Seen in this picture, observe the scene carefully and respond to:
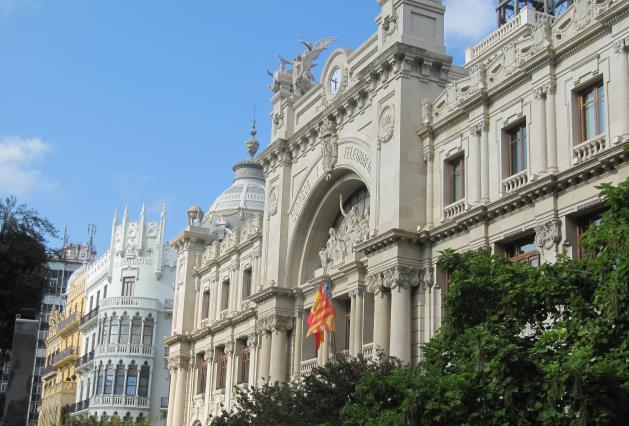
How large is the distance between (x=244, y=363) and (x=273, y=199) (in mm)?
9039

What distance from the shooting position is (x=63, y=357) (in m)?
83.1

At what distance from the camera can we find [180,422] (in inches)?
2115

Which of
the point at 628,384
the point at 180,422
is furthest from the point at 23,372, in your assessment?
the point at 180,422

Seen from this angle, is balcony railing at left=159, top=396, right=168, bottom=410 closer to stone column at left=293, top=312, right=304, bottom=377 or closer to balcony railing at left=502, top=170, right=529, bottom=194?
stone column at left=293, top=312, right=304, bottom=377

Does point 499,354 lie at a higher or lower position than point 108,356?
lower

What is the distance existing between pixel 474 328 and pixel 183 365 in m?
38.5

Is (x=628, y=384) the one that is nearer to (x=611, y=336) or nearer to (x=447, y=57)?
(x=611, y=336)

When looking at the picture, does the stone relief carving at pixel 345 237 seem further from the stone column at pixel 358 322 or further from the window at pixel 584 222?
the window at pixel 584 222

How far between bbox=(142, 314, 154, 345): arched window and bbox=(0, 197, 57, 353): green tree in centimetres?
3834

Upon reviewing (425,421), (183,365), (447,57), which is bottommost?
(425,421)

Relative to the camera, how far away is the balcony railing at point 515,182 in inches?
1144

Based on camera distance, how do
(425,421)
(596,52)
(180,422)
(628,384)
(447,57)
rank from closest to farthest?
(628,384) < (425,421) < (596,52) < (447,57) < (180,422)

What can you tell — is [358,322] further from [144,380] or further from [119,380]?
[119,380]

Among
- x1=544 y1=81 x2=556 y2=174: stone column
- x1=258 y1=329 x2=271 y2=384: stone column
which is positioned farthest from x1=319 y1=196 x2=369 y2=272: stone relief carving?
x1=544 y1=81 x2=556 y2=174: stone column
